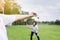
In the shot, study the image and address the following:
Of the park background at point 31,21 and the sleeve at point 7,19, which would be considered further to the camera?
the park background at point 31,21

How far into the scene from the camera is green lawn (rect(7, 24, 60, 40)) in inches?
86.8

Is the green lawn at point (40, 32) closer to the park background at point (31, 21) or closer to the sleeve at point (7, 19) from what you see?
the park background at point (31, 21)

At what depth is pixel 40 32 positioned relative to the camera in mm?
2223

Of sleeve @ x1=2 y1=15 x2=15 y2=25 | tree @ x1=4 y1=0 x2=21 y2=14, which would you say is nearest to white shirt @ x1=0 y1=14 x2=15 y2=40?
sleeve @ x1=2 y1=15 x2=15 y2=25

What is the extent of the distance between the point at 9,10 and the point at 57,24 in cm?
49

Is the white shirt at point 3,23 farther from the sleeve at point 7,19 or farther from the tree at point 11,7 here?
the tree at point 11,7

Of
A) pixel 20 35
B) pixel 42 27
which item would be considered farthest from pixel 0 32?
pixel 20 35

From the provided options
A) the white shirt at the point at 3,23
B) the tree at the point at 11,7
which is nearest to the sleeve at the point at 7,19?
the white shirt at the point at 3,23

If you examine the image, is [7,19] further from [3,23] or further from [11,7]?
[11,7]

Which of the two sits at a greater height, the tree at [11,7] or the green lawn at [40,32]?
the tree at [11,7]

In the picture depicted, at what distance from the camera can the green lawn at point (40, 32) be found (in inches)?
86.8

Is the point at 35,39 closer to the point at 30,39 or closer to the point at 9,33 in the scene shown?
the point at 30,39

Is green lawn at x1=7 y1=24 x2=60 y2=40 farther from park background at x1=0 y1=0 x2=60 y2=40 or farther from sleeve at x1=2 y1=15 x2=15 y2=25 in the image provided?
sleeve at x1=2 y1=15 x2=15 y2=25

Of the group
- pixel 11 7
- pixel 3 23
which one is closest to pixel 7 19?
pixel 3 23
